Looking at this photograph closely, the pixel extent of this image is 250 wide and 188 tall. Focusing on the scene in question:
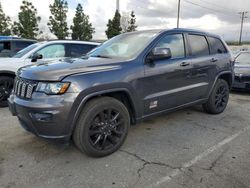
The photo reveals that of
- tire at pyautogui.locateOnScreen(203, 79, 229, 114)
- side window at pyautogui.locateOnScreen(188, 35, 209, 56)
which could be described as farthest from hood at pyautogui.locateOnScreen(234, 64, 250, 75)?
side window at pyautogui.locateOnScreen(188, 35, 209, 56)

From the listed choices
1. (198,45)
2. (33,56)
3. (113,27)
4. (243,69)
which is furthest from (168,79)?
(113,27)

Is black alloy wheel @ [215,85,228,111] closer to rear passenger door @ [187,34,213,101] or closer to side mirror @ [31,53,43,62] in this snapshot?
rear passenger door @ [187,34,213,101]

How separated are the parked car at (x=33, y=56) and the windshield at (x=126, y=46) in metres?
1.88

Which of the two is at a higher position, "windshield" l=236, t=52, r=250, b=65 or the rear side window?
the rear side window

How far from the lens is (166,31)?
4.18 m

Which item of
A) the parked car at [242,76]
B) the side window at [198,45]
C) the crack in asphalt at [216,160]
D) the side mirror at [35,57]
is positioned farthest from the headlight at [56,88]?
the parked car at [242,76]

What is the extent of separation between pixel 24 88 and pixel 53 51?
3925 mm

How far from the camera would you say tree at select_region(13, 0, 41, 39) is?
27.8 metres

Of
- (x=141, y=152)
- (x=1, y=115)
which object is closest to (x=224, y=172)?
(x=141, y=152)

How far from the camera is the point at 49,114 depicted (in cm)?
293

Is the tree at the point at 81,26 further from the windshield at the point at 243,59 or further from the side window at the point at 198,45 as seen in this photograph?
the side window at the point at 198,45

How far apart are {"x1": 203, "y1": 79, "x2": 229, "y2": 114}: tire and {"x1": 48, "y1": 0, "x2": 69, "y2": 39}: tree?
28012 millimetres

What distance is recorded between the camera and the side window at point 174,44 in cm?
412

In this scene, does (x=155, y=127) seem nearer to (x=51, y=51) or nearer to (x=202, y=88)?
(x=202, y=88)
